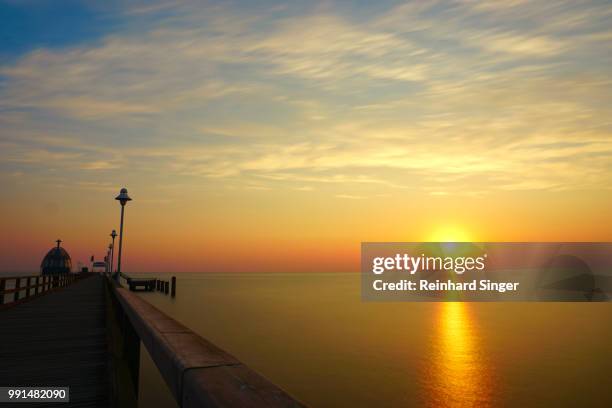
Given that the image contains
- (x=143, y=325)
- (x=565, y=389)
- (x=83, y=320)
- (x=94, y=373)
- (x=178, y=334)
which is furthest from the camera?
(x=565, y=389)

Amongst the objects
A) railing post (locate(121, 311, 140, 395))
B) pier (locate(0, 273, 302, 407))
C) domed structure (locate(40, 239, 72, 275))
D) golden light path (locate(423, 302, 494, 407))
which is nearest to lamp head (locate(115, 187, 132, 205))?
pier (locate(0, 273, 302, 407))

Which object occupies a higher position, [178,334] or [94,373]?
[178,334]

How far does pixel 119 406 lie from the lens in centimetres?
443

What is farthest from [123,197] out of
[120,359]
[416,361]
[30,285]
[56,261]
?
[56,261]

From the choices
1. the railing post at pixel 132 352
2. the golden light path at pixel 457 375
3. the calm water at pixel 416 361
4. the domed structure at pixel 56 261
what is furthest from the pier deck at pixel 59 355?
the domed structure at pixel 56 261

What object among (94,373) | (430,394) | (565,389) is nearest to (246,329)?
(430,394)

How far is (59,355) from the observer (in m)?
7.10

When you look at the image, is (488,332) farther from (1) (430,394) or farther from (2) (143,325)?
(2) (143,325)

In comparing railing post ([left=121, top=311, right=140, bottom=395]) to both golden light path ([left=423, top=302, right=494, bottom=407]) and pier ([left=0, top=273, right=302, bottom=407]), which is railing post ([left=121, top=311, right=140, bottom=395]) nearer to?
pier ([left=0, top=273, right=302, bottom=407])

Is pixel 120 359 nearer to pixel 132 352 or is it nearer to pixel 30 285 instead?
pixel 132 352

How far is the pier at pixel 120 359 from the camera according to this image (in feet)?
5.76

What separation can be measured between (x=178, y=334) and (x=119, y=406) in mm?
2056

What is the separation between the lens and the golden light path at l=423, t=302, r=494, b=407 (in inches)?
898

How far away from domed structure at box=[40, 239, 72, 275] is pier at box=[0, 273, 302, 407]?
106 metres
